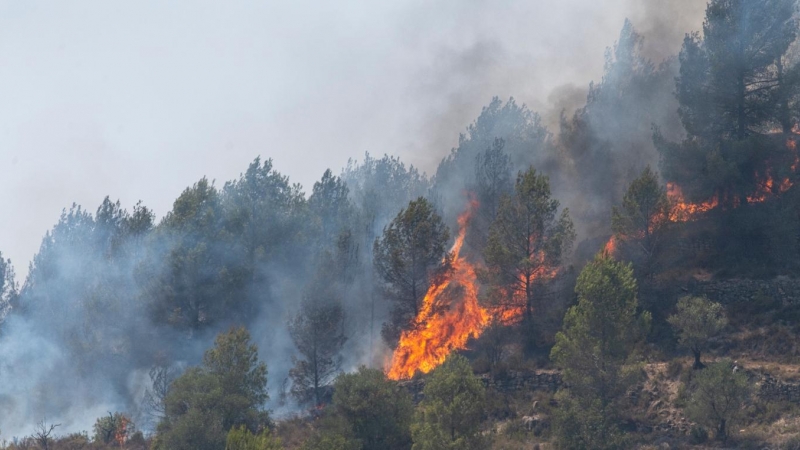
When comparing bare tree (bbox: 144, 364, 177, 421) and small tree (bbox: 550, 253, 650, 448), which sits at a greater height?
bare tree (bbox: 144, 364, 177, 421)

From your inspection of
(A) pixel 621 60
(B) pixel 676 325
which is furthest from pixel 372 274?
(A) pixel 621 60

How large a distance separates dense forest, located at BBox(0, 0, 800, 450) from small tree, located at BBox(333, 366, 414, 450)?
0.57 ft

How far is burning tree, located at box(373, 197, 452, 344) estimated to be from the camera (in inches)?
2891

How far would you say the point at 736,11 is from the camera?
72.8 m

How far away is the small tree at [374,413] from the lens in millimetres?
59119

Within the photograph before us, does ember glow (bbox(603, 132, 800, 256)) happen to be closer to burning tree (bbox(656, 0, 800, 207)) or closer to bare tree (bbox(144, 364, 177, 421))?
burning tree (bbox(656, 0, 800, 207))

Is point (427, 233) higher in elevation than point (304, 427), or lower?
higher

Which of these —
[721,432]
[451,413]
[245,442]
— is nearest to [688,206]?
[721,432]

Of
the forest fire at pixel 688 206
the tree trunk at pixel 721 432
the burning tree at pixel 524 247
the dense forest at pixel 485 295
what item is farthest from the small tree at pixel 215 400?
the forest fire at pixel 688 206

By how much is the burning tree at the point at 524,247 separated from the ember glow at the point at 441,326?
1.46 m

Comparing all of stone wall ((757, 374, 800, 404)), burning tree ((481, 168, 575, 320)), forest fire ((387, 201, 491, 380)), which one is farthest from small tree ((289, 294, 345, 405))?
stone wall ((757, 374, 800, 404))

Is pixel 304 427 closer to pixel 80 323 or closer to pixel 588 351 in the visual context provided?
pixel 588 351

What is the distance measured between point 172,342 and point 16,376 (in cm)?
2286

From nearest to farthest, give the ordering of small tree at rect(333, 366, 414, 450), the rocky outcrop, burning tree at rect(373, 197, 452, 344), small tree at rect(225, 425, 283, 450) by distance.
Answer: small tree at rect(225, 425, 283, 450), small tree at rect(333, 366, 414, 450), the rocky outcrop, burning tree at rect(373, 197, 452, 344)
